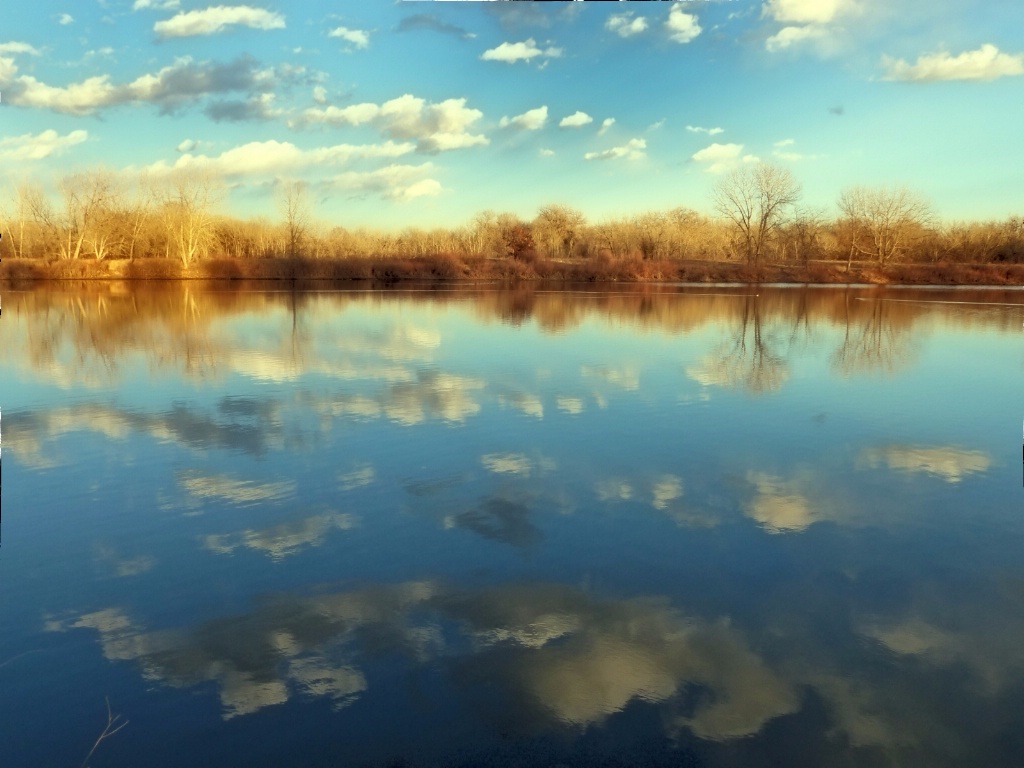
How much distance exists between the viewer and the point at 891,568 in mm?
5301

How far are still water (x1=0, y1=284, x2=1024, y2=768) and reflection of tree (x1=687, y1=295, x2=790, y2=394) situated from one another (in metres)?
0.64

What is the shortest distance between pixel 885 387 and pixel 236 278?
51366 mm

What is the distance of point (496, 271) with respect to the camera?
56781mm

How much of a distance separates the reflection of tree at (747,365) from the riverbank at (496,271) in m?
33.0

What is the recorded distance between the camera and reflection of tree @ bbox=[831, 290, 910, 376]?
47.9 ft

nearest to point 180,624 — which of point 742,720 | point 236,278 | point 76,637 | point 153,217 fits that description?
point 76,637

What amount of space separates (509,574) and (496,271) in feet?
173

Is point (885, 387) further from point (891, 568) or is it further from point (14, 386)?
point (14, 386)

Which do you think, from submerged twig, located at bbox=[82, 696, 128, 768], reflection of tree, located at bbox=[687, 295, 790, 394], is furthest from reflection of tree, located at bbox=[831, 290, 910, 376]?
submerged twig, located at bbox=[82, 696, 128, 768]

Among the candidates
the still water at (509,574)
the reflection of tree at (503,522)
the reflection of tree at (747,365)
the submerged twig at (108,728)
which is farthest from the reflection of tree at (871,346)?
the submerged twig at (108,728)

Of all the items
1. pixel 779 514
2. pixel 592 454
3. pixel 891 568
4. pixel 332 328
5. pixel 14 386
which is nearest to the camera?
pixel 891 568

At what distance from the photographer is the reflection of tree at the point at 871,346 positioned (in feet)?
47.9

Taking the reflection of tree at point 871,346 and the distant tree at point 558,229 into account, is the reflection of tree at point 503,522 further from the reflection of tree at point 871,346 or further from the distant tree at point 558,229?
the distant tree at point 558,229

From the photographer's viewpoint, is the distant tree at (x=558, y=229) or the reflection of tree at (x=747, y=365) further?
the distant tree at (x=558, y=229)
